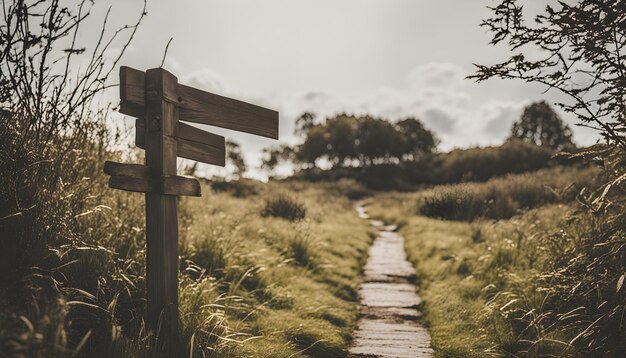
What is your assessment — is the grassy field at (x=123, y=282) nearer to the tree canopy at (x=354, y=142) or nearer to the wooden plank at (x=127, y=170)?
the wooden plank at (x=127, y=170)

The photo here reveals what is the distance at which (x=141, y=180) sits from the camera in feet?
10.4

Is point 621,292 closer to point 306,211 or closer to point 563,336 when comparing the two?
point 563,336

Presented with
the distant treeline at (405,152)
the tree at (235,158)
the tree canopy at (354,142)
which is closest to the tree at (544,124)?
the distant treeline at (405,152)

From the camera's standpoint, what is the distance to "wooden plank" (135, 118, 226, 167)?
131 inches

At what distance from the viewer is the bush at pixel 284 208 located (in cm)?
1114

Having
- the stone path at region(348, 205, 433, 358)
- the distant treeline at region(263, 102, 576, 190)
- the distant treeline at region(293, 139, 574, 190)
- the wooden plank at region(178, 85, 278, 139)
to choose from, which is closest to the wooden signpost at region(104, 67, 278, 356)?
the wooden plank at region(178, 85, 278, 139)

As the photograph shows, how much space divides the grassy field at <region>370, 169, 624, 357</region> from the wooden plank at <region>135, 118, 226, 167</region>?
270 cm

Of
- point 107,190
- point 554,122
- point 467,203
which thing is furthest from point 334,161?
point 107,190

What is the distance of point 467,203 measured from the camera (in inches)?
464

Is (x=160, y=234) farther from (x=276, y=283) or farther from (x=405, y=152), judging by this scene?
(x=405, y=152)

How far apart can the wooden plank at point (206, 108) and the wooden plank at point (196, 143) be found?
0.09 meters

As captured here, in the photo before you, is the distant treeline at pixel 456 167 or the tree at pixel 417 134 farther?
the tree at pixel 417 134

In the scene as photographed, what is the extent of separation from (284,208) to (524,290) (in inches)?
282

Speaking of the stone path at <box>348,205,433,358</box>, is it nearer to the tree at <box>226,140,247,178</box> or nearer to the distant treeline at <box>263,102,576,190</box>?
the distant treeline at <box>263,102,576,190</box>
